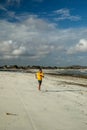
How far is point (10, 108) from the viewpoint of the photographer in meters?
11.8

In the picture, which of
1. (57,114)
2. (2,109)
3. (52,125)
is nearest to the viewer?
(52,125)

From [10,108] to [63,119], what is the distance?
3.07m

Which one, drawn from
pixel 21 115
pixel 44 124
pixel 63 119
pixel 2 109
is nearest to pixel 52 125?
pixel 44 124

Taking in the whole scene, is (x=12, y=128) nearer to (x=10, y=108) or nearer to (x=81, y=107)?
(x=10, y=108)

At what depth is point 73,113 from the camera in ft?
36.2

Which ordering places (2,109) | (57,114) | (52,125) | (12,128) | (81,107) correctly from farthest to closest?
(81,107) < (2,109) < (57,114) < (52,125) < (12,128)

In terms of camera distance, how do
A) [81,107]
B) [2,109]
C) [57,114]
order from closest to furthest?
[57,114] → [2,109] → [81,107]

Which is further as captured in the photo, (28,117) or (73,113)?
(73,113)

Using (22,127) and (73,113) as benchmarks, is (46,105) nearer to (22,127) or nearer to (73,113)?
(73,113)

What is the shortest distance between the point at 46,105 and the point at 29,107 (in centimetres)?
118

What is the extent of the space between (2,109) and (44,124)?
10.5 ft

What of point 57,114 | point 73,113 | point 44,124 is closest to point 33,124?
point 44,124

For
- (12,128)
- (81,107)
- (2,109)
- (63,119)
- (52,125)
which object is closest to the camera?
(12,128)

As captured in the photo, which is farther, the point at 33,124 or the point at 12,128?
the point at 33,124
